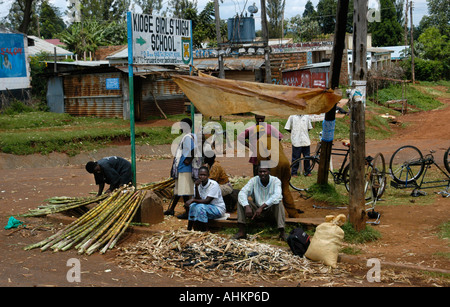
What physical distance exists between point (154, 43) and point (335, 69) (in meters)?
3.31

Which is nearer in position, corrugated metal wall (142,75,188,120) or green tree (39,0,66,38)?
corrugated metal wall (142,75,188,120)

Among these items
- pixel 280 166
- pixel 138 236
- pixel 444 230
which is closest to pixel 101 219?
pixel 138 236

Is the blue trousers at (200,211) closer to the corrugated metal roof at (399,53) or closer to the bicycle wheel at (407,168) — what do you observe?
the bicycle wheel at (407,168)

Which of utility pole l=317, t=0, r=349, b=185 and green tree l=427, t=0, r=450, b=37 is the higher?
green tree l=427, t=0, r=450, b=37

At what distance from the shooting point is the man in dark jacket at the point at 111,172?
28.4 ft

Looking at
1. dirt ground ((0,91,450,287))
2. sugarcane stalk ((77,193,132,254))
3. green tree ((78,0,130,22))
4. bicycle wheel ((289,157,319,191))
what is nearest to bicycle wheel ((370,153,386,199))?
dirt ground ((0,91,450,287))

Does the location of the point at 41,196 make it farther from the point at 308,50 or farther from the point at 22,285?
Answer: the point at 308,50

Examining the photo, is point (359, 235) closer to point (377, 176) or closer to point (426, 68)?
point (377, 176)

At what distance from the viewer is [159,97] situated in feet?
78.6

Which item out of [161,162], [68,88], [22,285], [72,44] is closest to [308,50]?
[68,88]

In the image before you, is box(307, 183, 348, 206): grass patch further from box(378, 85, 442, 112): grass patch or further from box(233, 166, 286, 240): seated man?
box(378, 85, 442, 112): grass patch

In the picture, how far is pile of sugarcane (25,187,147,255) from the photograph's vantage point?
6.99 meters

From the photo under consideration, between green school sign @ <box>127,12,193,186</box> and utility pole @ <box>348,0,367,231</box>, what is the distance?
3.38 meters

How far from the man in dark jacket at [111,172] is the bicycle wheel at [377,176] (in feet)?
14.6
